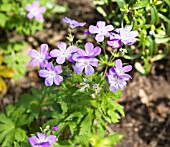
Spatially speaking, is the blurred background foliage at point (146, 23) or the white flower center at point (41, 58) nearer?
the white flower center at point (41, 58)

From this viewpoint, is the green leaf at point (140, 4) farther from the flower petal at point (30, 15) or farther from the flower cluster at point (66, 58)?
the flower petal at point (30, 15)

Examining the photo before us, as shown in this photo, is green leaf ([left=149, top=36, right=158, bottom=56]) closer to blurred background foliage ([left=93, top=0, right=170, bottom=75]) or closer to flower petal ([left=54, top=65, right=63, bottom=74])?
blurred background foliage ([left=93, top=0, right=170, bottom=75])

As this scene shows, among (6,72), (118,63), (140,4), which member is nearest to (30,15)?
(6,72)

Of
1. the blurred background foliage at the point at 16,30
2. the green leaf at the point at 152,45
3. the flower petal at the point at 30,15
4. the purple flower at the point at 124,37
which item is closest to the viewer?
the purple flower at the point at 124,37

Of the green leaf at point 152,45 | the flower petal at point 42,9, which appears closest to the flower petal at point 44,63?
the green leaf at point 152,45

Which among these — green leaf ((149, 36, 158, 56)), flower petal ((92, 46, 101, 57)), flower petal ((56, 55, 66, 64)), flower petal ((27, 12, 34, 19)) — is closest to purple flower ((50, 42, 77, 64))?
flower petal ((56, 55, 66, 64))

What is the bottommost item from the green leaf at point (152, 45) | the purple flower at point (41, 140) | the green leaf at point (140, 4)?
the purple flower at point (41, 140)

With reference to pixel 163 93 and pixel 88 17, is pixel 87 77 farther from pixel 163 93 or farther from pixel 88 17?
pixel 88 17
